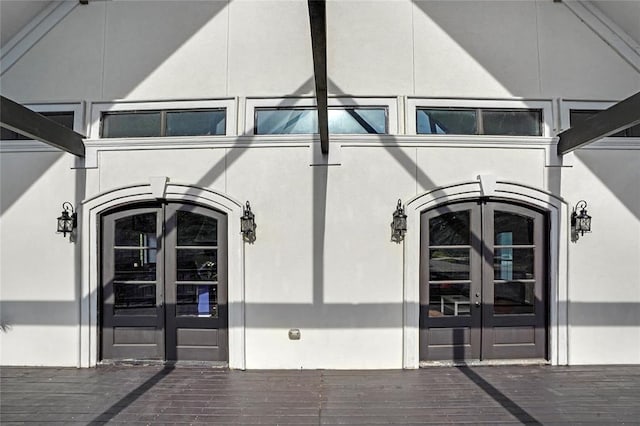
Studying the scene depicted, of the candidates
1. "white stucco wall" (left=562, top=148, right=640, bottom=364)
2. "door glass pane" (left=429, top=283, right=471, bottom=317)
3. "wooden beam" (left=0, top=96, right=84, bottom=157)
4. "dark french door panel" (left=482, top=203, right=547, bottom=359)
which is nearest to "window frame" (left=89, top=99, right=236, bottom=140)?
"wooden beam" (left=0, top=96, right=84, bottom=157)

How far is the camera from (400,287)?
3.56 meters

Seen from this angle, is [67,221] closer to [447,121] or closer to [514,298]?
[447,121]

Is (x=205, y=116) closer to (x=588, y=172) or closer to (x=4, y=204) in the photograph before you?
(x=4, y=204)

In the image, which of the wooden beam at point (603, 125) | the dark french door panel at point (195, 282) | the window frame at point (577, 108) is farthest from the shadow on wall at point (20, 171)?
the window frame at point (577, 108)

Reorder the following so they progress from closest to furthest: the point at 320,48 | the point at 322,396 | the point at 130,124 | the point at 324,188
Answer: the point at 320,48 → the point at 322,396 → the point at 324,188 → the point at 130,124

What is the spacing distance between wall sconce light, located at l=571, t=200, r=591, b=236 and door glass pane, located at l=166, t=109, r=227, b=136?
4191 mm

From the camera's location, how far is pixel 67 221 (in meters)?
3.60

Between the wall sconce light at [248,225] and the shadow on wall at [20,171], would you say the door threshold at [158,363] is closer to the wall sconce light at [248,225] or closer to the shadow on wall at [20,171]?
the wall sconce light at [248,225]

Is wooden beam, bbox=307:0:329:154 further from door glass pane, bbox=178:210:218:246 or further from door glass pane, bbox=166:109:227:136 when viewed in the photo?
door glass pane, bbox=178:210:218:246

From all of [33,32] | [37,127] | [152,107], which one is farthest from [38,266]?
[33,32]

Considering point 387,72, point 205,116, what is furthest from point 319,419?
point 387,72

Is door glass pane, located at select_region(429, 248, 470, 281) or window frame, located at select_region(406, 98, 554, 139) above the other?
window frame, located at select_region(406, 98, 554, 139)

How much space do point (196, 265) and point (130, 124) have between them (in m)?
1.88

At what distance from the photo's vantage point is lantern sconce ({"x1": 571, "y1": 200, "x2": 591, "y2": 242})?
353cm
